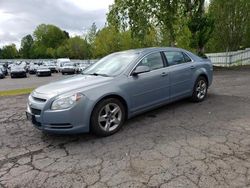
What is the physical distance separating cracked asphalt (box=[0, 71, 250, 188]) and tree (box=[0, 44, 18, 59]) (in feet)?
362

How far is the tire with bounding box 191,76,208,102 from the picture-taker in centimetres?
680

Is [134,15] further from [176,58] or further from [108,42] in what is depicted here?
[108,42]

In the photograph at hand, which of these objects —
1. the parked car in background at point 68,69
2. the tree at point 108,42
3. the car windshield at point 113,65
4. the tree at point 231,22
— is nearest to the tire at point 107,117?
the car windshield at point 113,65

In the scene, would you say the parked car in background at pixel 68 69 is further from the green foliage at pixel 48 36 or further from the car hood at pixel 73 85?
the green foliage at pixel 48 36

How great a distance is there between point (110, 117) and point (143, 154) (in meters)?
1.15

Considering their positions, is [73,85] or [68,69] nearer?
[73,85]

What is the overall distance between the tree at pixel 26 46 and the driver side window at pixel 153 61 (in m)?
105

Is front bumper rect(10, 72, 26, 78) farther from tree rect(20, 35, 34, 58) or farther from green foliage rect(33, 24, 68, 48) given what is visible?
tree rect(20, 35, 34, 58)

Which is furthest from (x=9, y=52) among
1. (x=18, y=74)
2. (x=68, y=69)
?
(x=18, y=74)

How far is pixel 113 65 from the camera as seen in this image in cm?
579

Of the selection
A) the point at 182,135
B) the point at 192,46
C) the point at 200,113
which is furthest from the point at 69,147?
the point at 192,46

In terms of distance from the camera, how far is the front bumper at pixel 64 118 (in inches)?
173

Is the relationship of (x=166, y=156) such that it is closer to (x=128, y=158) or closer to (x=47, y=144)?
(x=128, y=158)

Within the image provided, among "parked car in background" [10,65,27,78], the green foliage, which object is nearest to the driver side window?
"parked car in background" [10,65,27,78]
